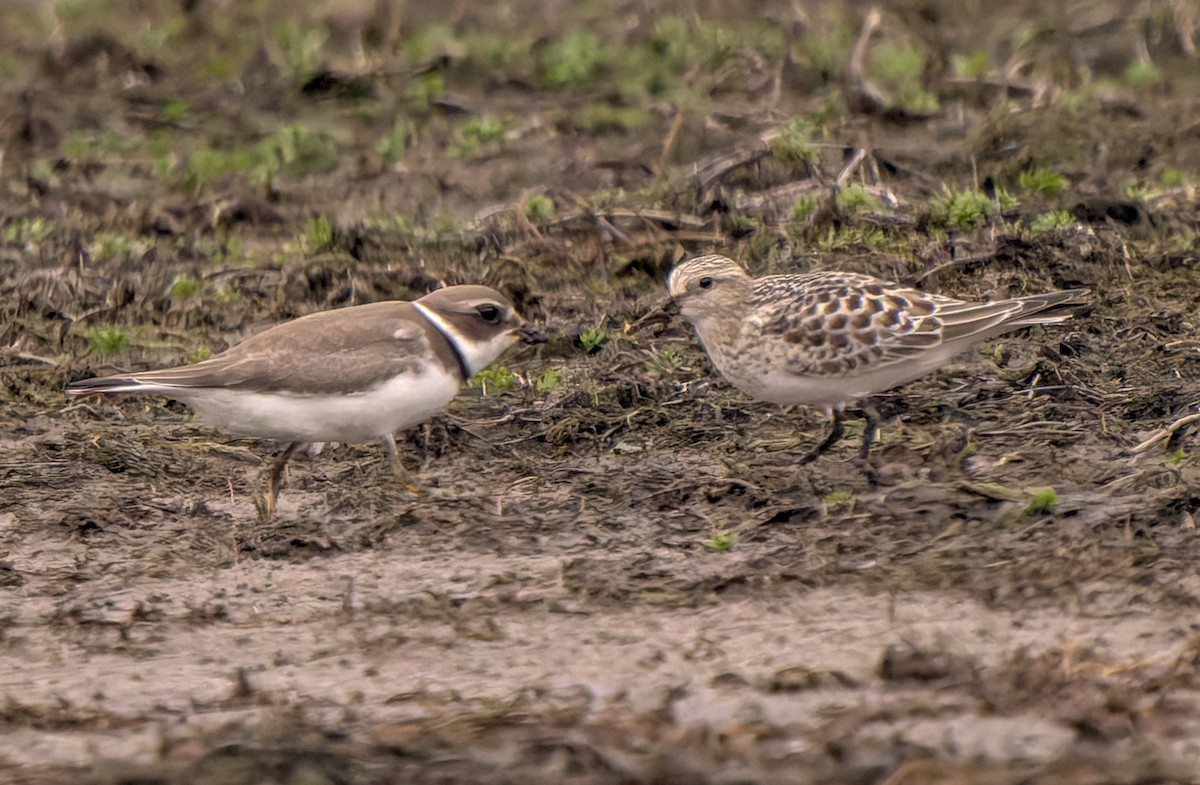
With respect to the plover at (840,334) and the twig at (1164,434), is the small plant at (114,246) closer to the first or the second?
the plover at (840,334)

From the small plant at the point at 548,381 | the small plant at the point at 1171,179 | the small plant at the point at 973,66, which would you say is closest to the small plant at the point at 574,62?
the small plant at the point at 973,66

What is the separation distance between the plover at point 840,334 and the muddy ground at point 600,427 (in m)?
0.42

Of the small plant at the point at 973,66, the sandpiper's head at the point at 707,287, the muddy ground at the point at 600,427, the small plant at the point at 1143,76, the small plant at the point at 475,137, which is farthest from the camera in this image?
the small plant at the point at 973,66

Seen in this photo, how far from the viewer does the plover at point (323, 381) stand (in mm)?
7891

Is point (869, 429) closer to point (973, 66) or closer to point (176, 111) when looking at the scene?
point (973, 66)

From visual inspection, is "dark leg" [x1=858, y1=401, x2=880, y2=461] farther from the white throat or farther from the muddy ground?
the white throat

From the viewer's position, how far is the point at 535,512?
811 cm

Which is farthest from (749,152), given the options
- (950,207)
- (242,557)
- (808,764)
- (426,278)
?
(808,764)

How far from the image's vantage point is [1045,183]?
1116cm

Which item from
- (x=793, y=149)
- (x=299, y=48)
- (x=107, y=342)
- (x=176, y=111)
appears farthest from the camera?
(x=299, y=48)

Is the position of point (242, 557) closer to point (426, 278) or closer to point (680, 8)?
point (426, 278)

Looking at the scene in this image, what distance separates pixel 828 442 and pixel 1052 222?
2981 millimetres

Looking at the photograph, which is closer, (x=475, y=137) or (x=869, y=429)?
(x=869, y=429)

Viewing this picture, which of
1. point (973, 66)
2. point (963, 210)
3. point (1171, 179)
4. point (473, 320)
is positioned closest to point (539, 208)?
point (963, 210)
